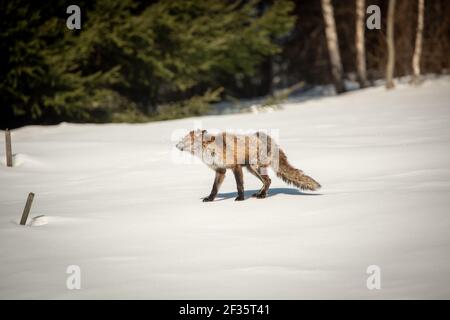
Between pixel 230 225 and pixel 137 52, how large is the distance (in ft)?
45.8

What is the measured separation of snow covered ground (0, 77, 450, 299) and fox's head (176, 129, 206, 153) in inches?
35.5

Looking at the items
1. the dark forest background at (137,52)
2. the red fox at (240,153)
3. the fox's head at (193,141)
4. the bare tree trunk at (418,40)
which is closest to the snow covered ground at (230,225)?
the red fox at (240,153)

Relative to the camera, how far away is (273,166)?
328 inches

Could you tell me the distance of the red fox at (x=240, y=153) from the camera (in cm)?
815

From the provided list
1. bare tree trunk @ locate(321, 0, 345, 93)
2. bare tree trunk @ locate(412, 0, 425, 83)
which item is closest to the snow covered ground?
bare tree trunk @ locate(412, 0, 425, 83)

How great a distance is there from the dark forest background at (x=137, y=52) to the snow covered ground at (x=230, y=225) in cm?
436

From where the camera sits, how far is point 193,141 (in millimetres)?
8289

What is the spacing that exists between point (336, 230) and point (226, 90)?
20.1 meters

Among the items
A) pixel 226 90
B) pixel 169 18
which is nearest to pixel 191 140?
pixel 169 18

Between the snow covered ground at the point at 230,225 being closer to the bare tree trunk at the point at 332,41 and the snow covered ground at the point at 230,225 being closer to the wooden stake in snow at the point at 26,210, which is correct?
the wooden stake in snow at the point at 26,210

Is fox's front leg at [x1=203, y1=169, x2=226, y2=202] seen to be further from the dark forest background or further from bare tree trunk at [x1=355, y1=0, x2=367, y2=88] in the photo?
bare tree trunk at [x1=355, y1=0, x2=367, y2=88]

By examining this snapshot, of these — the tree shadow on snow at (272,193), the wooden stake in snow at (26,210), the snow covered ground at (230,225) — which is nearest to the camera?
the snow covered ground at (230,225)

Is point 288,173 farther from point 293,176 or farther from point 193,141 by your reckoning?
point 193,141
